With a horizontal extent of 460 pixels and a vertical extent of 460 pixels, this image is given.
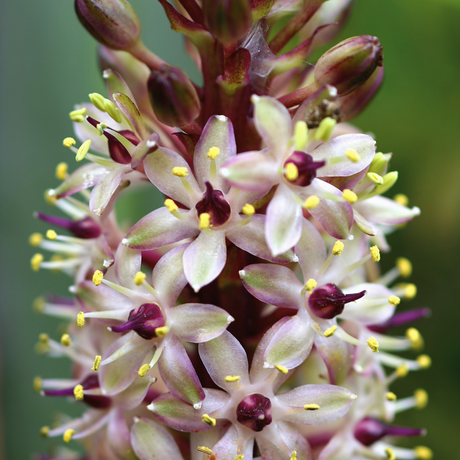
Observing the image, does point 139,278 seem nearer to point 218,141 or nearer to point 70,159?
point 218,141

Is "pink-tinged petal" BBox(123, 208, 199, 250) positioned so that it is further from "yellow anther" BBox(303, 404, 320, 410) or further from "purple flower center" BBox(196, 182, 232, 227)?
"yellow anther" BBox(303, 404, 320, 410)

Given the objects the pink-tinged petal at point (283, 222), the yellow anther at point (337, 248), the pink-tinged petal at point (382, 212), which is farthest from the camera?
the pink-tinged petal at point (382, 212)

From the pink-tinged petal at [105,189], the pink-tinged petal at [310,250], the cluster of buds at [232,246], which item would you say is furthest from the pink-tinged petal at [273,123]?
the pink-tinged petal at [105,189]

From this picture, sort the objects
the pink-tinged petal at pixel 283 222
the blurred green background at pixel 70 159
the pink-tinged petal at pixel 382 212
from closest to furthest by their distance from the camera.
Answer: the pink-tinged petal at pixel 283 222 → the pink-tinged petal at pixel 382 212 → the blurred green background at pixel 70 159

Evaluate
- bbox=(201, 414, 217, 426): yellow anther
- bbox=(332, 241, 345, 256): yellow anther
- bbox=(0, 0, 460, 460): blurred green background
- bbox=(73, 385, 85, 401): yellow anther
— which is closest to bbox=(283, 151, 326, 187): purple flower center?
bbox=(332, 241, 345, 256): yellow anther

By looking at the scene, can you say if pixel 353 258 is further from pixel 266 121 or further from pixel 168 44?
pixel 168 44

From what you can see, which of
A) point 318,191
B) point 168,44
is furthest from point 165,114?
point 168,44

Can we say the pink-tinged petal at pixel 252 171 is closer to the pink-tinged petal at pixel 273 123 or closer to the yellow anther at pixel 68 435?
the pink-tinged petal at pixel 273 123
